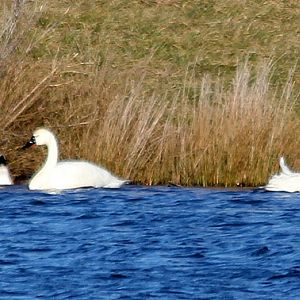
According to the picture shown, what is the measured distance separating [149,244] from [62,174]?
9.53ft

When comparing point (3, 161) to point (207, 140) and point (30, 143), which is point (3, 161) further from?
point (207, 140)

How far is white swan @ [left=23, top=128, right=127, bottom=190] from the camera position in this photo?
13719 mm

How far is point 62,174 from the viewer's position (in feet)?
45.6

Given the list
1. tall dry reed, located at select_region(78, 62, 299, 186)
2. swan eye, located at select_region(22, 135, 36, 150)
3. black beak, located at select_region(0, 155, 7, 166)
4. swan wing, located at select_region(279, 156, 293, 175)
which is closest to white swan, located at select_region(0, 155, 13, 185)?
black beak, located at select_region(0, 155, 7, 166)

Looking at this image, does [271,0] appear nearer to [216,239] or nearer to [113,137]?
[113,137]

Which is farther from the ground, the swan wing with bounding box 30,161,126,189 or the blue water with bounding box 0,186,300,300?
the swan wing with bounding box 30,161,126,189

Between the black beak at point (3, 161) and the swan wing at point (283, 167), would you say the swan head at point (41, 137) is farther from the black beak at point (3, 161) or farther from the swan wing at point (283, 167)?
the swan wing at point (283, 167)

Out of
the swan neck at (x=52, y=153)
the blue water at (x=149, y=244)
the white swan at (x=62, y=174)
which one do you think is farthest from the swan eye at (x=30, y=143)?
the blue water at (x=149, y=244)

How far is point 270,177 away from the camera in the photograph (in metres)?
14.1

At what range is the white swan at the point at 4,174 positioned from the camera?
1410 cm

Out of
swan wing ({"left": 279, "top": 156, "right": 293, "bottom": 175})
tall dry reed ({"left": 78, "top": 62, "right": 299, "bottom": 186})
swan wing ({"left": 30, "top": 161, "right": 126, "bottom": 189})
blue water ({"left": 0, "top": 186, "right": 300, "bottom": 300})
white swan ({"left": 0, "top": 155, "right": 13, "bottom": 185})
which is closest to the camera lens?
blue water ({"left": 0, "top": 186, "right": 300, "bottom": 300})

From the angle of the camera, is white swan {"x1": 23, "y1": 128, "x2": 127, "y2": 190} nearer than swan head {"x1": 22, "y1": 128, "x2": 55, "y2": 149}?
Yes

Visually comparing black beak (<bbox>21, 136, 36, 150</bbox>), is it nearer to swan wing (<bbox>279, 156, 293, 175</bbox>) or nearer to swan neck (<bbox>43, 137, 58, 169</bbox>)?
swan neck (<bbox>43, 137, 58, 169</bbox>)

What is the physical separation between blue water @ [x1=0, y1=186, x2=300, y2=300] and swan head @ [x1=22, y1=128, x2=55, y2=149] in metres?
0.52
